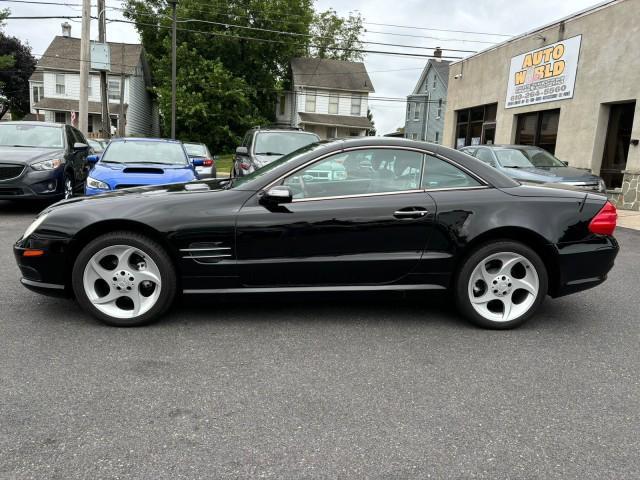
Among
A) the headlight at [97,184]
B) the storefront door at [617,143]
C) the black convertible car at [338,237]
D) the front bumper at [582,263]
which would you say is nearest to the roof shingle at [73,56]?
the headlight at [97,184]

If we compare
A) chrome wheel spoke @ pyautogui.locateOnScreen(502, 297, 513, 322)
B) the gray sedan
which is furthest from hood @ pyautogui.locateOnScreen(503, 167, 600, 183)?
chrome wheel spoke @ pyautogui.locateOnScreen(502, 297, 513, 322)

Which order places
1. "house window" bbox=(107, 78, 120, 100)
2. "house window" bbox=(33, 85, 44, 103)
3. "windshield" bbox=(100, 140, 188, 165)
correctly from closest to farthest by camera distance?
"windshield" bbox=(100, 140, 188, 165) → "house window" bbox=(107, 78, 120, 100) → "house window" bbox=(33, 85, 44, 103)

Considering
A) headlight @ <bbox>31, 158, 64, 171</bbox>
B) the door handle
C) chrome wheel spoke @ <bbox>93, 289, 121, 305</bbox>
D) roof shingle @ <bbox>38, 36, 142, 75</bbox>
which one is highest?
roof shingle @ <bbox>38, 36, 142, 75</bbox>

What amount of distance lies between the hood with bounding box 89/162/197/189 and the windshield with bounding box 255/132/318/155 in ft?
6.91

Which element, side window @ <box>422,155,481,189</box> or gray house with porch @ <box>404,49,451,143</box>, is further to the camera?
gray house with porch @ <box>404,49,451,143</box>

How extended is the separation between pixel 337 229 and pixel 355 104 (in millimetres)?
37008

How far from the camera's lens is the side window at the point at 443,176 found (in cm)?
392

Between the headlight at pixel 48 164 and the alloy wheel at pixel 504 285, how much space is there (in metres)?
7.59

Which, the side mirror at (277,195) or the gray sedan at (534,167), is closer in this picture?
the side mirror at (277,195)

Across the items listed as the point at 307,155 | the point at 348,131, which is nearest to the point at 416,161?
the point at 307,155

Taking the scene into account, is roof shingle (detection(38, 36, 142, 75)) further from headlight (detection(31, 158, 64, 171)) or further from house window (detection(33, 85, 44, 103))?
headlight (detection(31, 158, 64, 171))

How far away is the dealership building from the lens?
1251 centimetres

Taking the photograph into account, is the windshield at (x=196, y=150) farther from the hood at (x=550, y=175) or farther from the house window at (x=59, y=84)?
the house window at (x=59, y=84)

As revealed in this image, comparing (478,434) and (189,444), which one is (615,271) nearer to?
(478,434)
